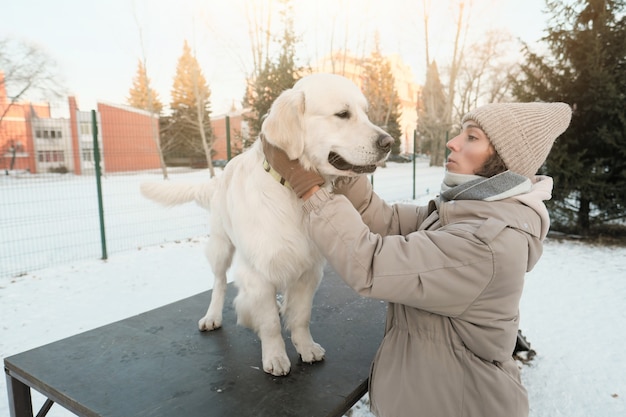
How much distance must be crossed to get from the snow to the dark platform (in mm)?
685

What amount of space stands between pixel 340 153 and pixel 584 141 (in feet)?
21.7

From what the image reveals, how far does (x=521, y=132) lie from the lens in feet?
4.53

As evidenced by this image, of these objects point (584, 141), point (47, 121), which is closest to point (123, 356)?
point (47, 121)

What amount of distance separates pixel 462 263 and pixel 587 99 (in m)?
6.81

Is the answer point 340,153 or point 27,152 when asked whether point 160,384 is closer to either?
point 340,153

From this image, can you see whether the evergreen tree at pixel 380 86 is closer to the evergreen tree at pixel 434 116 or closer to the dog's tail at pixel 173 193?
the evergreen tree at pixel 434 116

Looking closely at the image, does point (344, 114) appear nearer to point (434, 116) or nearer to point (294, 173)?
point (294, 173)

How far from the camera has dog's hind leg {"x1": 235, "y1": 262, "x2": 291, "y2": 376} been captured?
1.78 metres

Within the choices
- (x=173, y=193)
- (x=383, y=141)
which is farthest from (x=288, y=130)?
(x=173, y=193)

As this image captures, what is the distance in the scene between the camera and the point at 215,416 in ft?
4.89

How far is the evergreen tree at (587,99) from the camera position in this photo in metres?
6.04

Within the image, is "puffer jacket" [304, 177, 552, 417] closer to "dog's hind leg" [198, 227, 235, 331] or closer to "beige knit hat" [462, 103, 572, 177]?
"beige knit hat" [462, 103, 572, 177]

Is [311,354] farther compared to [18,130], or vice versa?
[18,130]

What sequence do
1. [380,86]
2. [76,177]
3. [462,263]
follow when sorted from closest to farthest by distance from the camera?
[462,263]
[76,177]
[380,86]
